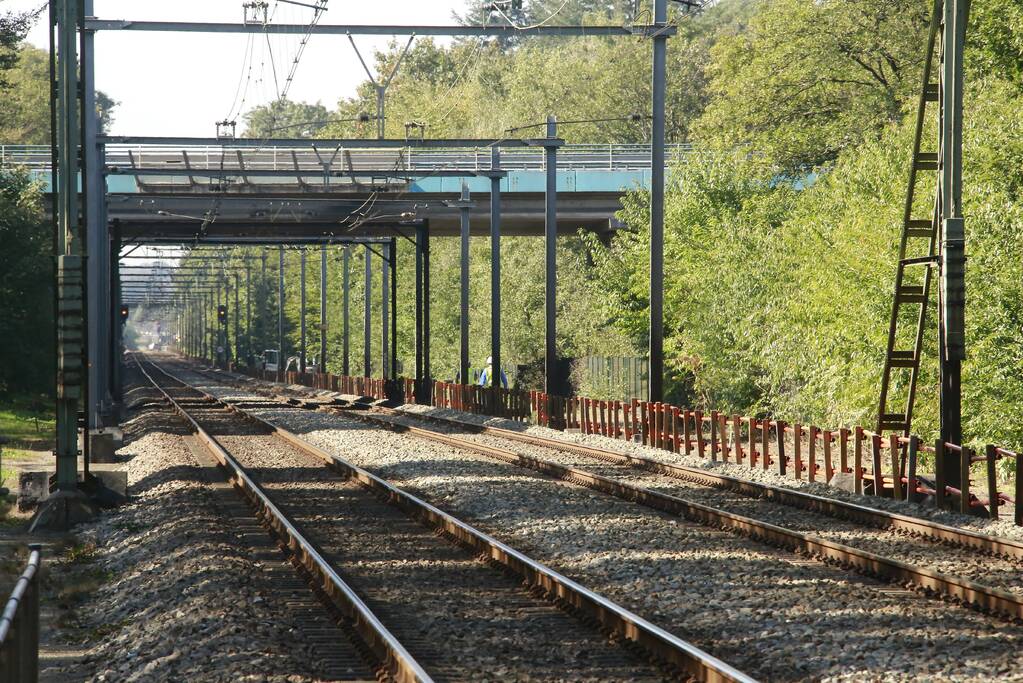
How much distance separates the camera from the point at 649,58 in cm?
9112

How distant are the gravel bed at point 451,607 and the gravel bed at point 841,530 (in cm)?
414

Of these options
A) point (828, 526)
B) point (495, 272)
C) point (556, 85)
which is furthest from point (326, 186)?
point (556, 85)

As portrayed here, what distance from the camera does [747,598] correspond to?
11.7m

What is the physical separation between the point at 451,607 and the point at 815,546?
4.45 m

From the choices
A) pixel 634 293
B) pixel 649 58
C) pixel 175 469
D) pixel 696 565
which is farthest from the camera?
pixel 649 58

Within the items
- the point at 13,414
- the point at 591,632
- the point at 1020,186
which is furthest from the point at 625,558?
the point at 13,414

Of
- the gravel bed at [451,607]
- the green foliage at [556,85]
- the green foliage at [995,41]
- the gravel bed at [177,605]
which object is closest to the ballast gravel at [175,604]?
the gravel bed at [177,605]

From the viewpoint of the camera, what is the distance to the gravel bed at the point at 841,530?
13406mm

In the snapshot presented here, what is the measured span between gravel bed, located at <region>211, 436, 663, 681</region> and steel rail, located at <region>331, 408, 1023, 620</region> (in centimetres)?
322

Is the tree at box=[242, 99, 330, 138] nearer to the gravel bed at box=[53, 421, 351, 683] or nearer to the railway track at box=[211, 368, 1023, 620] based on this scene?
the railway track at box=[211, 368, 1023, 620]

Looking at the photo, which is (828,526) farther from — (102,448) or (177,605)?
(102,448)

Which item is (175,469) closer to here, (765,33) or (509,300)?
(765,33)

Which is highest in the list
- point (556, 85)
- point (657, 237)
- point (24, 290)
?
point (556, 85)

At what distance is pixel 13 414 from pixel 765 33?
93.5 feet
